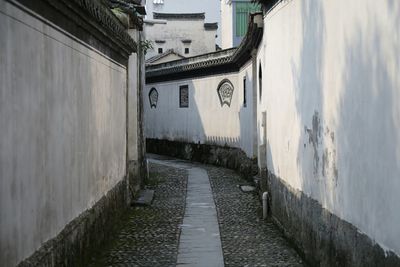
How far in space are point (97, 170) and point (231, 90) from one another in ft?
43.4

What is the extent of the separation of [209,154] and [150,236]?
42.9 feet

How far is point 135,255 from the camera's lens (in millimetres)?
8547

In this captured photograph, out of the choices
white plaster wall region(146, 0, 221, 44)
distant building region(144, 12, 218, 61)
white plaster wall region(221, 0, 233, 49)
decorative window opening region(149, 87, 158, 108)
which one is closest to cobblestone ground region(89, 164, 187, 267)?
decorative window opening region(149, 87, 158, 108)

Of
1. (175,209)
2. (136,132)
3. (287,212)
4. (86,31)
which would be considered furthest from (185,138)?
(86,31)

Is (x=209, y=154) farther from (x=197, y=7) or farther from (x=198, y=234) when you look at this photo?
(x=197, y=7)

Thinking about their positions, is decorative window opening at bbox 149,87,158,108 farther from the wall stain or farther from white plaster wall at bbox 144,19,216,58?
the wall stain

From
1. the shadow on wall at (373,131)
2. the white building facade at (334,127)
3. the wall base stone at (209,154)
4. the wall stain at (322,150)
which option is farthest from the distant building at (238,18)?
the shadow on wall at (373,131)

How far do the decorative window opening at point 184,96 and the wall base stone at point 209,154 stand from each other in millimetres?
1564

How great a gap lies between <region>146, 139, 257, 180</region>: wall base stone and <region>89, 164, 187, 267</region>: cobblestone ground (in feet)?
10.3

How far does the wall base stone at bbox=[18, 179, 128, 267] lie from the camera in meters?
5.50

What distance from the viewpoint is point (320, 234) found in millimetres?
7055

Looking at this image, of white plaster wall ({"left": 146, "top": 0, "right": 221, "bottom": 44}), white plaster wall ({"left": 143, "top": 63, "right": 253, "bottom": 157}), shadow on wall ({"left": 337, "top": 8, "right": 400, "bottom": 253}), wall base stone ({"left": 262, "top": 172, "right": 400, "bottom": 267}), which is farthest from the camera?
white plaster wall ({"left": 146, "top": 0, "right": 221, "bottom": 44})

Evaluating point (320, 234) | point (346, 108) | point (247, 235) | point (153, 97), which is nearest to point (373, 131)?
point (346, 108)

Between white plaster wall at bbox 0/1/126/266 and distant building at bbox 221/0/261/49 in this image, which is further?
Answer: distant building at bbox 221/0/261/49
